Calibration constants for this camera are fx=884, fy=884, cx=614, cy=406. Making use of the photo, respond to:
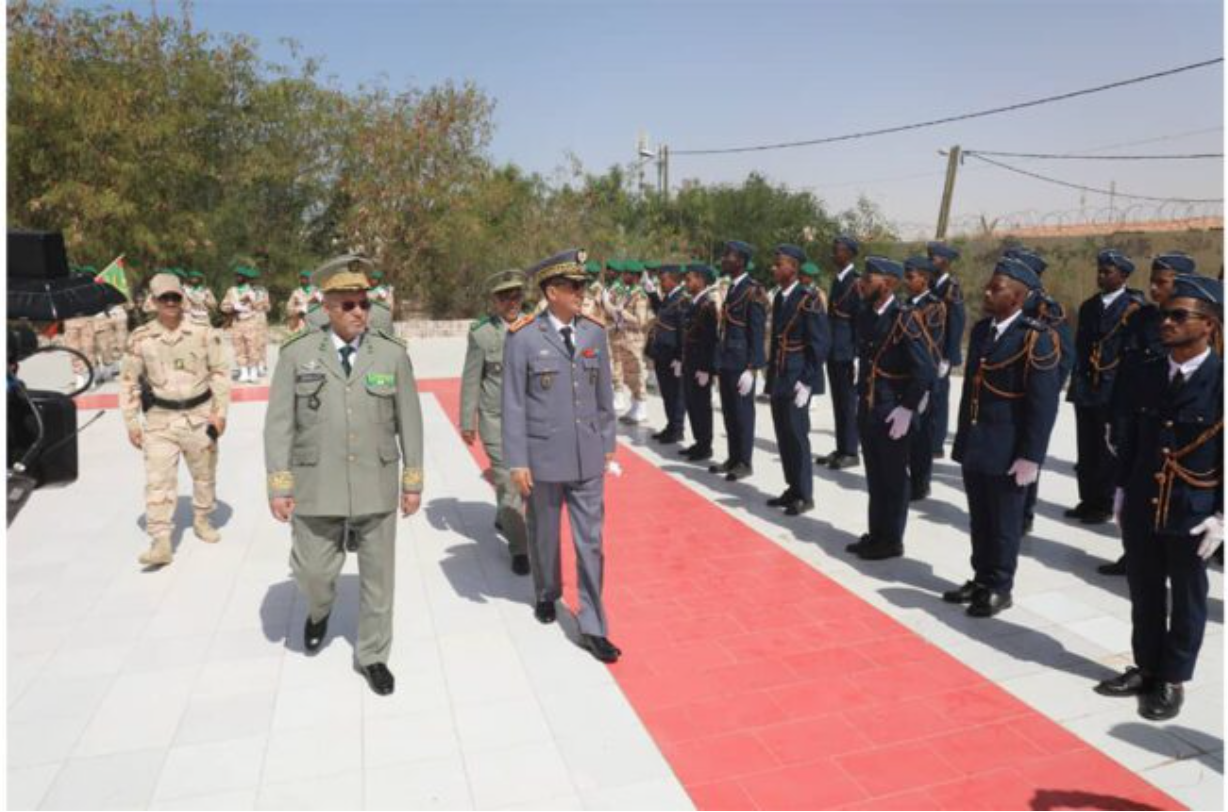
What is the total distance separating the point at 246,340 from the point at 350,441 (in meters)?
11.0

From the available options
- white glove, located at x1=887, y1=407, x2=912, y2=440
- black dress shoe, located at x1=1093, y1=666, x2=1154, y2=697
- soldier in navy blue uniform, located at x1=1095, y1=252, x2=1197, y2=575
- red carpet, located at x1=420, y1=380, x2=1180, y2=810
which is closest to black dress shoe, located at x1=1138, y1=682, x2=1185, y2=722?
black dress shoe, located at x1=1093, y1=666, x2=1154, y2=697

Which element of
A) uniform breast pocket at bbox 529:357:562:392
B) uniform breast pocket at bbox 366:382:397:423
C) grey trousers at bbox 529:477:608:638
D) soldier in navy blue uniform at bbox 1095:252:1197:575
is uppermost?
soldier in navy blue uniform at bbox 1095:252:1197:575

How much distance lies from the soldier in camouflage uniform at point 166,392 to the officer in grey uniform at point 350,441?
1940 mm

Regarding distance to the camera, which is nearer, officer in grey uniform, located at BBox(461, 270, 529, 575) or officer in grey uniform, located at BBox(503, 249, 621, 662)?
officer in grey uniform, located at BBox(503, 249, 621, 662)

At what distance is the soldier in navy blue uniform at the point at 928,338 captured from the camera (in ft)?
17.7

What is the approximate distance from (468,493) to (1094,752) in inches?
199

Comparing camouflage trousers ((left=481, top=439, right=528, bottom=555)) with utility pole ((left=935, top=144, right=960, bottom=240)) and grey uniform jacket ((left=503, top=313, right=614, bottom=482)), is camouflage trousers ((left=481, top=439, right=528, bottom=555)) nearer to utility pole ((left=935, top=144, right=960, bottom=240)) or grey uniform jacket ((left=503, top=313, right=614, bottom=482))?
grey uniform jacket ((left=503, top=313, right=614, bottom=482))

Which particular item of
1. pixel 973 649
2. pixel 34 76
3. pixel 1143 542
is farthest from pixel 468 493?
pixel 34 76

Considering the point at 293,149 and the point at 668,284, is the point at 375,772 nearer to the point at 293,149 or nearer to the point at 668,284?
the point at 668,284

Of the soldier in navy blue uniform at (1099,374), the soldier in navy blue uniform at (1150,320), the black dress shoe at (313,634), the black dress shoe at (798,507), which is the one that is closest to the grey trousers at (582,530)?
the black dress shoe at (313,634)

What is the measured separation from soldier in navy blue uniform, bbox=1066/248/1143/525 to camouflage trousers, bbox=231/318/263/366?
11.7 metres

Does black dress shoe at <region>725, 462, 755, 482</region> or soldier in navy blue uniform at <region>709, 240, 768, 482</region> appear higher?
soldier in navy blue uniform at <region>709, 240, 768, 482</region>

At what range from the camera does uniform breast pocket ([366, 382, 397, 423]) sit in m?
3.84

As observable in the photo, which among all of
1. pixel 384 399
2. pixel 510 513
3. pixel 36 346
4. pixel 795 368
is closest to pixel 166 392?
pixel 36 346
